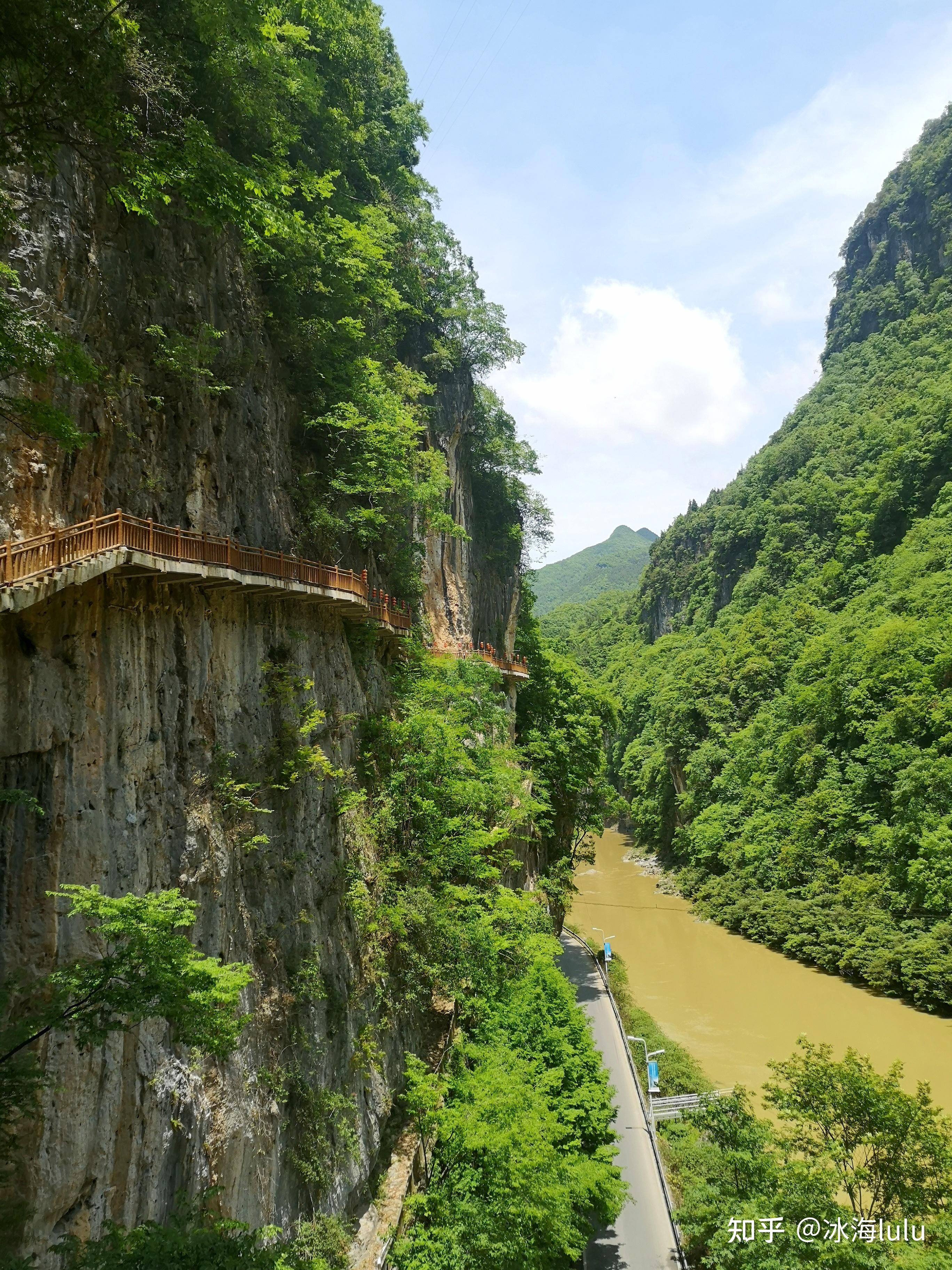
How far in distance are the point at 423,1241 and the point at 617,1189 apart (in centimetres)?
435

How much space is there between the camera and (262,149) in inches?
566

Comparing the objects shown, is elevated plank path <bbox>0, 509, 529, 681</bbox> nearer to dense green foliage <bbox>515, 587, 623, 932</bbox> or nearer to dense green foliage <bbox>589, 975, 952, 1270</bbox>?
dense green foliage <bbox>589, 975, 952, 1270</bbox>

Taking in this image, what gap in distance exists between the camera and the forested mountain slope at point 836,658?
30.2 metres

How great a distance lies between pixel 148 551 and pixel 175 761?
2715 millimetres

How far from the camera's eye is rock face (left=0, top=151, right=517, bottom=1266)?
268 inches

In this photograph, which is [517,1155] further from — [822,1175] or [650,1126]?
[650,1126]

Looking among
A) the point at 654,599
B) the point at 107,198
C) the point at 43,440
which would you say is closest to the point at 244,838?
the point at 43,440

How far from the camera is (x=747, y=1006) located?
88.7 ft

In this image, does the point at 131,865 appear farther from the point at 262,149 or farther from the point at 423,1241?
the point at 262,149

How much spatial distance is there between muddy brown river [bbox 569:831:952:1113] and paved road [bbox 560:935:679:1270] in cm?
152

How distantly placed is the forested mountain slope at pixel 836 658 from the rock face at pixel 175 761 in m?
24.6

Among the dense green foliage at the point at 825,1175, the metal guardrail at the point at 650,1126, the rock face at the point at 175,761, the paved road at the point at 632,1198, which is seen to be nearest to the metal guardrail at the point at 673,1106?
the metal guardrail at the point at 650,1126

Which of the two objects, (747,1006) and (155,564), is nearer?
(155,564)

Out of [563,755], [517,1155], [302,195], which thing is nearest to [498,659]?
[563,755]
